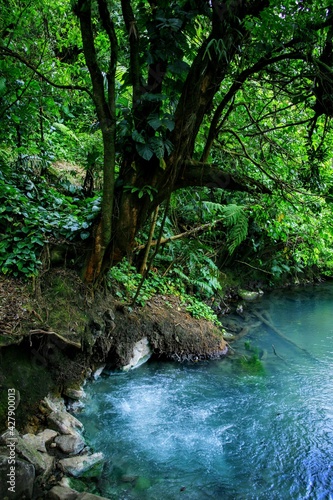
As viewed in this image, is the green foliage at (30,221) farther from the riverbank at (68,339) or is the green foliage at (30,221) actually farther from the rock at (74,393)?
the rock at (74,393)

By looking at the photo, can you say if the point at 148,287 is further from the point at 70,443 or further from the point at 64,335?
the point at 70,443

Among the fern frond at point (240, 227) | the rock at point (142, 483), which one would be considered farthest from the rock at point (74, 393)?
the fern frond at point (240, 227)

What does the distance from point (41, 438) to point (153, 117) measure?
3.43m

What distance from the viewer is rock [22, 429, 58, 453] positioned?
129 inches

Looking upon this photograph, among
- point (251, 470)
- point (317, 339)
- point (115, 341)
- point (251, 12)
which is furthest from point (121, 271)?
point (317, 339)

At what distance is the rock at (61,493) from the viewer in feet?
A: 9.13

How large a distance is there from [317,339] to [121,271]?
15.4ft

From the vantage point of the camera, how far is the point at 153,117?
364cm

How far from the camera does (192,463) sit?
359cm

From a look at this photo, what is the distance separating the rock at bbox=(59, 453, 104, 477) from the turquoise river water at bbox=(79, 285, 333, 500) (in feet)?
0.32

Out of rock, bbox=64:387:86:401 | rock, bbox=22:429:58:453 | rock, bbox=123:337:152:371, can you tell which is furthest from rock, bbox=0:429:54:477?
rock, bbox=123:337:152:371

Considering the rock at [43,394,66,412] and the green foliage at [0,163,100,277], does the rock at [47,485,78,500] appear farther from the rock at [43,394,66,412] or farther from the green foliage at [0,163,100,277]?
the green foliage at [0,163,100,277]

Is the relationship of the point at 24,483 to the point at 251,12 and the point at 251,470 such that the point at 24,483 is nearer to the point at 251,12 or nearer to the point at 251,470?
the point at 251,470

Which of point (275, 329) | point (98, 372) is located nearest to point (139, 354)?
point (98, 372)
